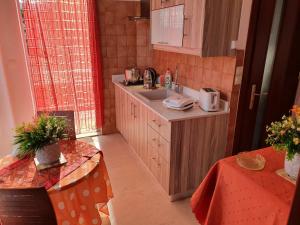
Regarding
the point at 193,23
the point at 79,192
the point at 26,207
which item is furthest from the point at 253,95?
the point at 26,207

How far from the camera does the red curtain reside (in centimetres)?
293

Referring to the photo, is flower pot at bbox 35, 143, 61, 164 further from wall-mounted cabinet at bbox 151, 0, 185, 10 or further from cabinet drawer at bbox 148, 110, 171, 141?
wall-mounted cabinet at bbox 151, 0, 185, 10

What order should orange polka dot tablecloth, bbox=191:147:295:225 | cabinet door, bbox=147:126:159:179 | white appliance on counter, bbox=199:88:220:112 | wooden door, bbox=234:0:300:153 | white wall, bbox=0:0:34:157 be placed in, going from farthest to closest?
white wall, bbox=0:0:34:157
cabinet door, bbox=147:126:159:179
white appliance on counter, bbox=199:88:220:112
wooden door, bbox=234:0:300:153
orange polka dot tablecloth, bbox=191:147:295:225

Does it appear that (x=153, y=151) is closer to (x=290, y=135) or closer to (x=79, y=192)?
(x=79, y=192)

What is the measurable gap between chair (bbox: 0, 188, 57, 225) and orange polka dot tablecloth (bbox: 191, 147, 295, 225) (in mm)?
938

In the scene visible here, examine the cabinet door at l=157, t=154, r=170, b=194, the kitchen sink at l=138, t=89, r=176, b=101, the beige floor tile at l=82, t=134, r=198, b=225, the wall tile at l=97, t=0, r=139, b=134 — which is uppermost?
the wall tile at l=97, t=0, r=139, b=134

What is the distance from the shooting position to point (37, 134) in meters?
1.47

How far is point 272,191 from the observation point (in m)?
1.12

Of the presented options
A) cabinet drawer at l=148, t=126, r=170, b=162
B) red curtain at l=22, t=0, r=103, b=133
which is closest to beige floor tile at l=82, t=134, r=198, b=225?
cabinet drawer at l=148, t=126, r=170, b=162

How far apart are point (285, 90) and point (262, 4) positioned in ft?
2.52

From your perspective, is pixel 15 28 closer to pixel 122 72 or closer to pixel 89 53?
pixel 89 53

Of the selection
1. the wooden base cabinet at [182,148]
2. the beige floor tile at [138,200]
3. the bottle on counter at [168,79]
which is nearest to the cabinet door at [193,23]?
the wooden base cabinet at [182,148]

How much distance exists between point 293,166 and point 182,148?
3.38 ft

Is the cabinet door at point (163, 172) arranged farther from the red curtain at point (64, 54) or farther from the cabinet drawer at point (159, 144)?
the red curtain at point (64, 54)
